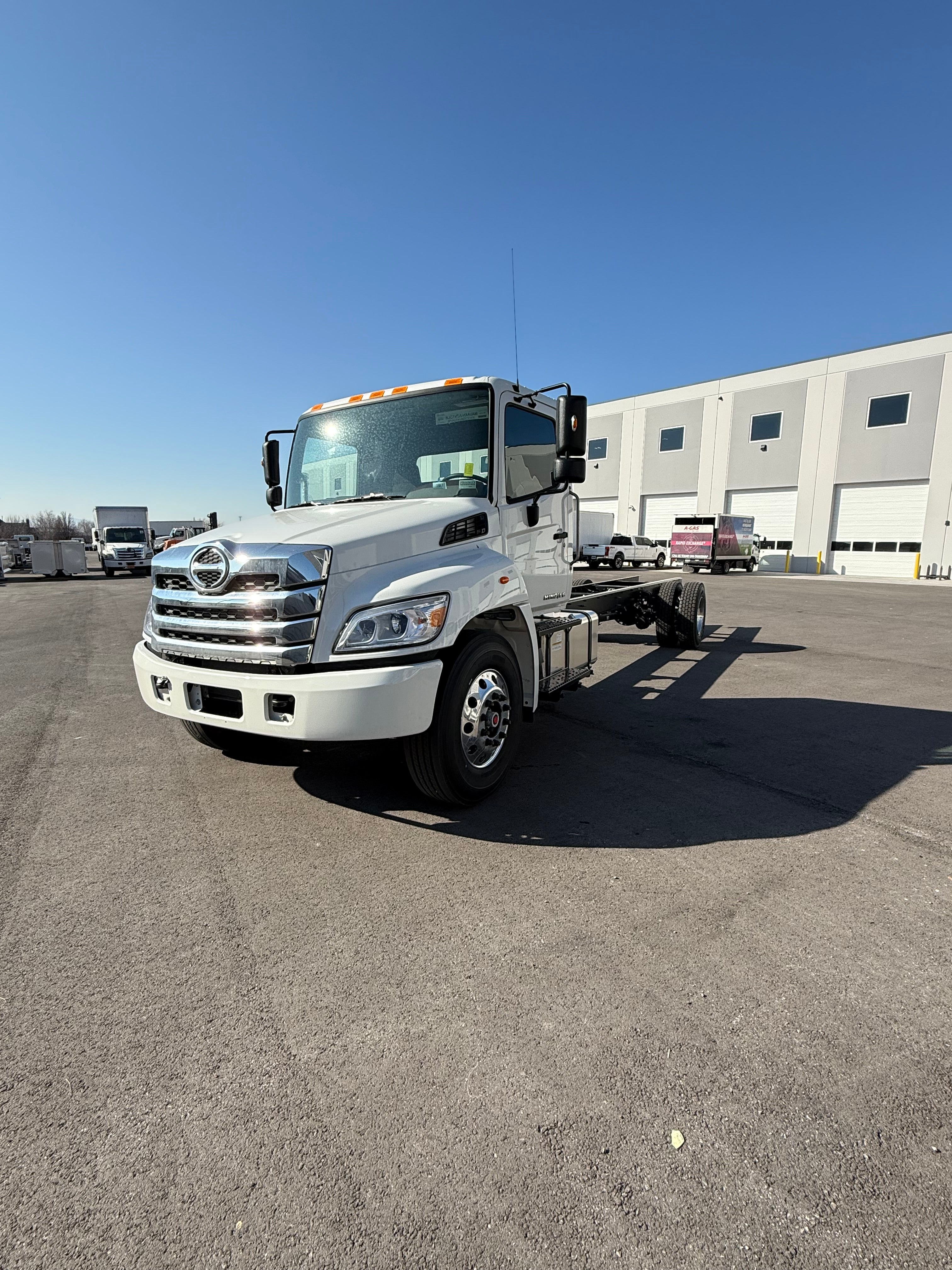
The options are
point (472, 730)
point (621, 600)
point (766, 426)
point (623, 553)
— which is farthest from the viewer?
point (766, 426)

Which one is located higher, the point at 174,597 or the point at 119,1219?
the point at 174,597

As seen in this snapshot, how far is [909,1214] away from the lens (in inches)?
61.6

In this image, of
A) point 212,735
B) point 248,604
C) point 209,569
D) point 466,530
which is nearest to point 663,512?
point 466,530

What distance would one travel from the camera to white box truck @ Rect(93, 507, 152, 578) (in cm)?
3084

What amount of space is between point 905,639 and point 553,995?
10985mm

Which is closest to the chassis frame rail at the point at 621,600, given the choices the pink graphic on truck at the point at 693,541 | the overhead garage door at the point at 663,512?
the pink graphic on truck at the point at 693,541

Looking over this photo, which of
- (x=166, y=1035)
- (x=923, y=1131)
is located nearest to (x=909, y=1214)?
(x=923, y=1131)

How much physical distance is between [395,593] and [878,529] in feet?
111

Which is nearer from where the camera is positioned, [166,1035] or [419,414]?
[166,1035]

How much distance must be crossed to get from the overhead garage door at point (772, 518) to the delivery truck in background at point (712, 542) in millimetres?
3073

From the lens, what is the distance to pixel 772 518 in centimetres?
A: 3444

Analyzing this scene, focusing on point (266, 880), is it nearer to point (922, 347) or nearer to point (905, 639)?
point (905, 639)

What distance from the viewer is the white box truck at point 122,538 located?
101 ft

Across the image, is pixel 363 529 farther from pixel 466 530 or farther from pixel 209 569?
pixel 209 569
